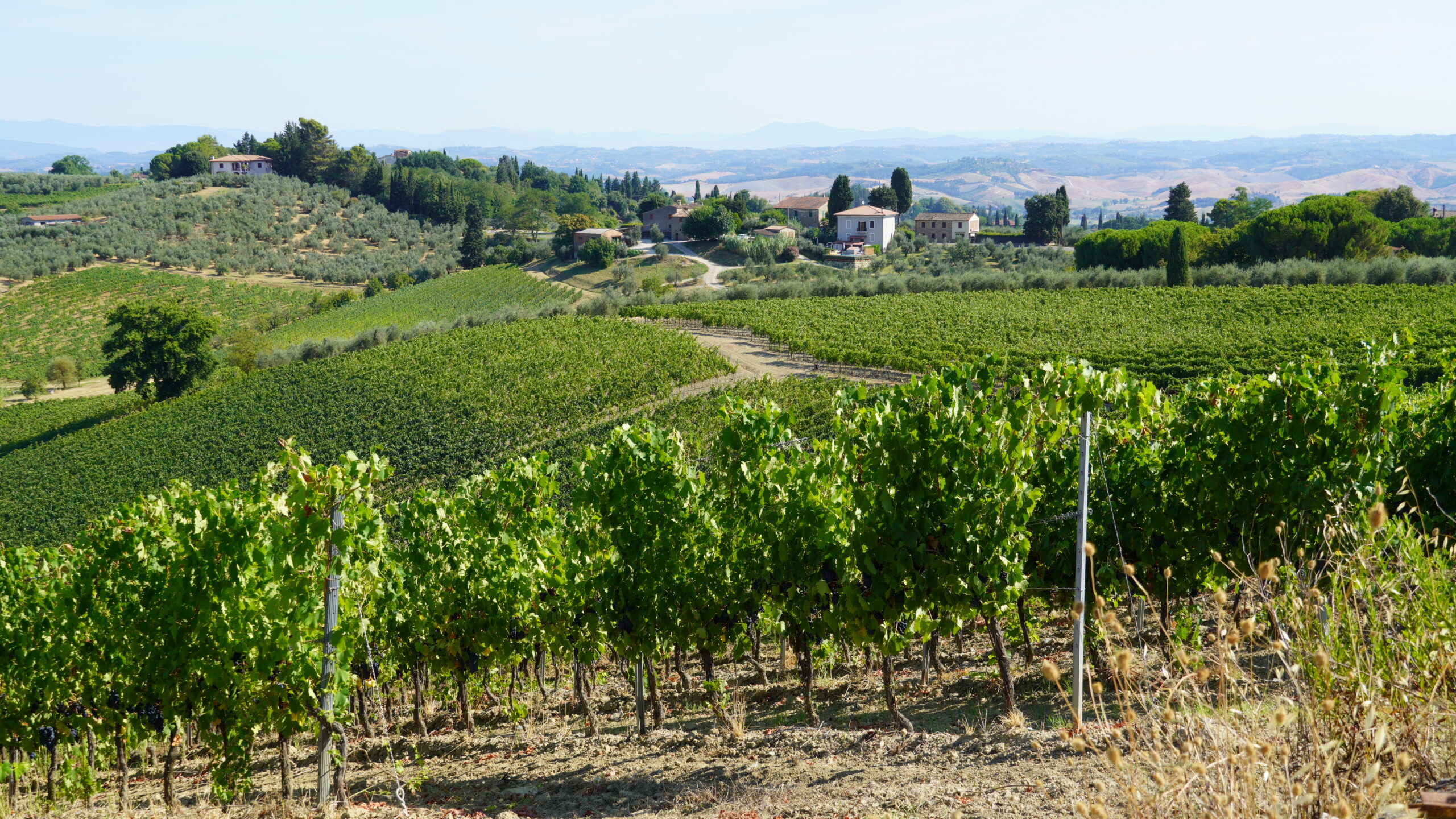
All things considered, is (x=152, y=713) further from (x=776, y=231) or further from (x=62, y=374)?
(x=776, y=231)

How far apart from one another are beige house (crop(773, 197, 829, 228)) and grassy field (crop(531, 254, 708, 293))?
51.0 metres

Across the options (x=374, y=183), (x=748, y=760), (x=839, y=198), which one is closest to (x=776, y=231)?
(x=839, y=198)

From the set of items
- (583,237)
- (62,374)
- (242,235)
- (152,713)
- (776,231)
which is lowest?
(62,374)

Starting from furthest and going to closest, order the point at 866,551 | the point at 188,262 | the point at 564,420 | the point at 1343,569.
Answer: the point at 188,262 < the point at 564,420 < the point at 866,551 < the point at 1343,569

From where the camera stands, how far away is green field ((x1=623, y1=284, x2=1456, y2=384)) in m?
37.7

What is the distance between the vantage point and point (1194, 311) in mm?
48688

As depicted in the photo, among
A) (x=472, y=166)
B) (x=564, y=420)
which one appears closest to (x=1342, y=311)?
(x=564, y=420)

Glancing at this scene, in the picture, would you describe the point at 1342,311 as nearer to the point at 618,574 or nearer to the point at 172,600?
the point at 618,574

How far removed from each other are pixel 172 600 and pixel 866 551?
656 centimetres

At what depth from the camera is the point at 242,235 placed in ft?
358

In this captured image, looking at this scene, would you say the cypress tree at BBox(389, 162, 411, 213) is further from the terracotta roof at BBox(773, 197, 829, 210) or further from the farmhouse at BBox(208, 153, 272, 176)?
the terracotta roof at BBox(773, 197, 829, 210)

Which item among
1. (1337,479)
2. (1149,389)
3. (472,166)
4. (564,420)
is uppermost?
(472,166)

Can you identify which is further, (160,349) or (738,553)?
(160,349)

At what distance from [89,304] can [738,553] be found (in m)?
98.4
